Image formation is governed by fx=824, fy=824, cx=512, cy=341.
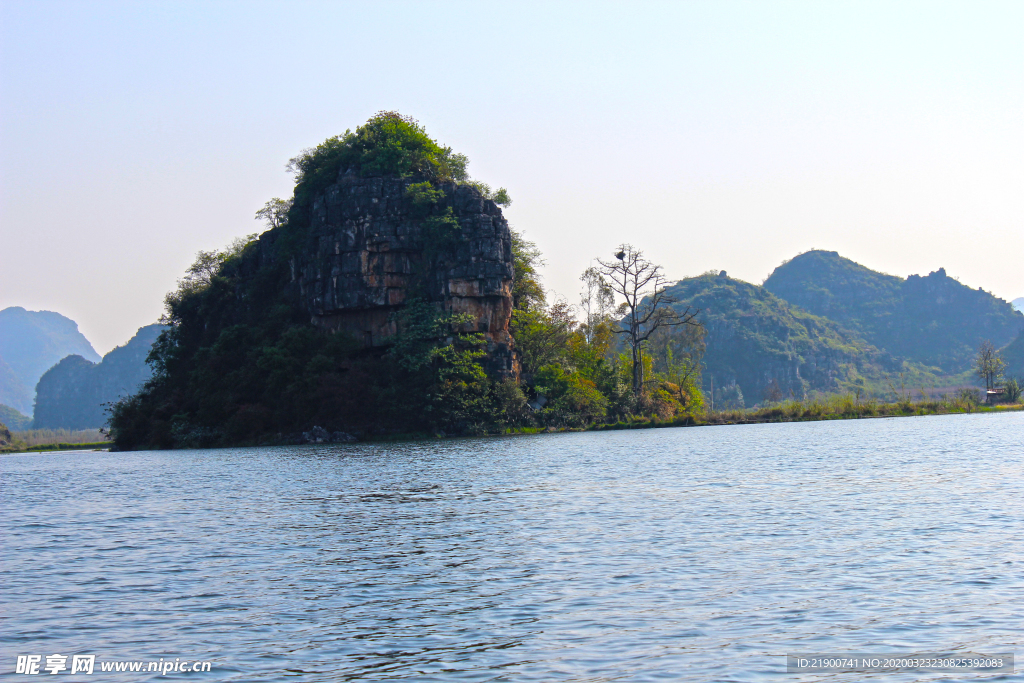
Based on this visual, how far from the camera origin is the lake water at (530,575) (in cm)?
970

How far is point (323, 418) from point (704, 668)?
57.0 meters

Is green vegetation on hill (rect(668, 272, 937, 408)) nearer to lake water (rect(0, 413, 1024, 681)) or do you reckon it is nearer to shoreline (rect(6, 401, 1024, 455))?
shoreline (rect(6, 401, 1024, 455))

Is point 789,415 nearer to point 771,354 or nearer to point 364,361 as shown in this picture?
point 364,361

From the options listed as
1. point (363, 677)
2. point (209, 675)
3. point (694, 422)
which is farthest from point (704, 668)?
point (694, 422)

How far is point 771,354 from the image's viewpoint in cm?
17112

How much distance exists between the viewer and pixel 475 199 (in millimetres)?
67625

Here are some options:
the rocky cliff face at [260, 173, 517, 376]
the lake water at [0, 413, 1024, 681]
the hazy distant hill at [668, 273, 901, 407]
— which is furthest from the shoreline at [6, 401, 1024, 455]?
the hazy distant hill at [668, 273, 901, 407]

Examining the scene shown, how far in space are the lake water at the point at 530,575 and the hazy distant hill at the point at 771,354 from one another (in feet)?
450

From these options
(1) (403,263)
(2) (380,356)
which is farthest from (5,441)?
(1) (403,263)

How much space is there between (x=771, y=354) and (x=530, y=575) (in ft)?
546

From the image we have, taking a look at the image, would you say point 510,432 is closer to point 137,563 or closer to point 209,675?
point 137,563

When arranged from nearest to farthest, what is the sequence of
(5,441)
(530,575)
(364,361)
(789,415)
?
(530,575), (364,361), (789,415), (5,441)

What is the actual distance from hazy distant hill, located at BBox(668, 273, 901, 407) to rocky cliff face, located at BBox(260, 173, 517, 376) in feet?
322

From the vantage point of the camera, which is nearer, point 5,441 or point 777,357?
point 5,441
